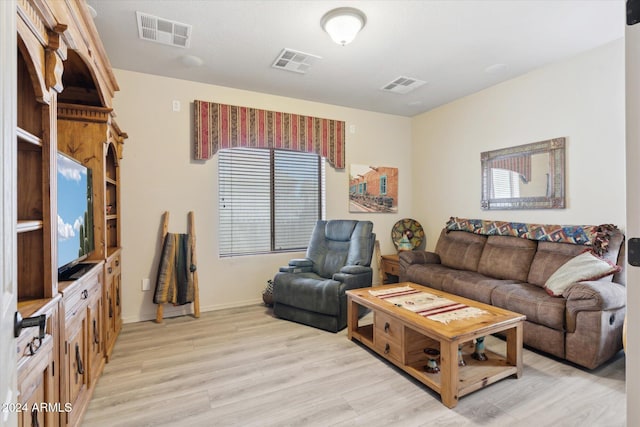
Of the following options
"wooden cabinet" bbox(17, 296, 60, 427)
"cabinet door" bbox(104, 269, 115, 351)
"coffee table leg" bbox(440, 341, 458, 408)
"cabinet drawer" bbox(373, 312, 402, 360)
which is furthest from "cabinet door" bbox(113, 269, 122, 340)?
"coffee table leg" bbox(440, 341, 458, 408)

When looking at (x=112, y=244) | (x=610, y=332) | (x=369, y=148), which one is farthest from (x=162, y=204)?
(x=610, y=332)

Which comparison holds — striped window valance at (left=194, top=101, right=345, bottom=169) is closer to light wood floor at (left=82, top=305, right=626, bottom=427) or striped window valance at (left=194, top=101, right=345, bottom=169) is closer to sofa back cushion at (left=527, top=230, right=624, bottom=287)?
light wood floor at (left=82, top=305, right=626, bottom=427)

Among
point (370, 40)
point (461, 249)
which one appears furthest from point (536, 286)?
point (370, 40)

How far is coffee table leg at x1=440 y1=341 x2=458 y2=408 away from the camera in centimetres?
177

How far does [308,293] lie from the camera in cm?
304

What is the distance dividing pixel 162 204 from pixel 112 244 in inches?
24.6

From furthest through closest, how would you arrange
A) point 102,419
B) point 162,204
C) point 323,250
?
point 323,250, point 162,204, point 102,419

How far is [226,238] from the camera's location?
3.71m

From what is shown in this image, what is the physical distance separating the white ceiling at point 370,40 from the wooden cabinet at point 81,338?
1.96 meters

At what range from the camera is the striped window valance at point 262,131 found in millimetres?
3465

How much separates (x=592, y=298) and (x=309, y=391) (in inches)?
82.0

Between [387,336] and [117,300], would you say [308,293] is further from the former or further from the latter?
[117,300]

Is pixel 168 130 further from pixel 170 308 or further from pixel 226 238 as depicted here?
pixel 170 308

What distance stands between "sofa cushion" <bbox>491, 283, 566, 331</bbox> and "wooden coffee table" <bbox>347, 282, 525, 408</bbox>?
428mm
